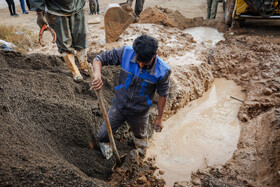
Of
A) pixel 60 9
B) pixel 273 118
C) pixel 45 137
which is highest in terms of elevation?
pixel 60 9

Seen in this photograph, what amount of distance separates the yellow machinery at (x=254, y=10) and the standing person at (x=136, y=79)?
15.3 feet

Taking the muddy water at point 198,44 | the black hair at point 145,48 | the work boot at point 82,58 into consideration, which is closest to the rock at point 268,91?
the muddy water at point 198,44

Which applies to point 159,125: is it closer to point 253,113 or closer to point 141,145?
point 141,145

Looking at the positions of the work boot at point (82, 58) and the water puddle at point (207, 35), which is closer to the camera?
the work boot at point (82, 58)

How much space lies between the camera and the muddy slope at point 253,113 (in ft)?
7.72

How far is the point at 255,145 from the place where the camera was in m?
2.81

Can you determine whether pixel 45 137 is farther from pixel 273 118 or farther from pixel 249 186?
pixel 273 118

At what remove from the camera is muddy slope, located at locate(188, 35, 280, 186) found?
2.35 m

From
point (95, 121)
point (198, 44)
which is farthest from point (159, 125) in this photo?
point (198, 44)

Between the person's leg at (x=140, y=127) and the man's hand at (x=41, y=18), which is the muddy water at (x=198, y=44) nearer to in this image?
the person's leg at (x=140, y=127)

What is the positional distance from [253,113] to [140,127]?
6.90ft

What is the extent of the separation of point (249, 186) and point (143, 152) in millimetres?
1244

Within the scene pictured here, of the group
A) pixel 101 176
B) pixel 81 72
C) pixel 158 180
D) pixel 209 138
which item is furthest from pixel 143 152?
pixel 81 72

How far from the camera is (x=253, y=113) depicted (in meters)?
3.61
